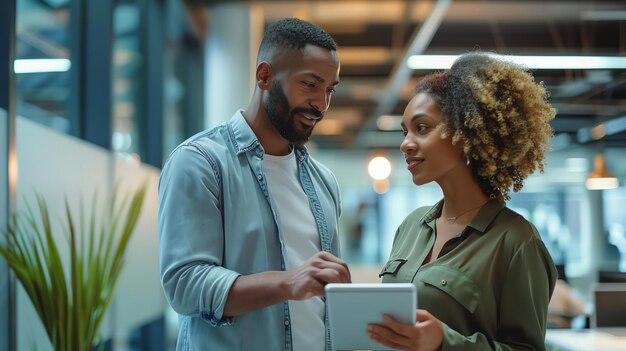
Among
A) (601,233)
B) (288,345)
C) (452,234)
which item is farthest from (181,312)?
(601,233)

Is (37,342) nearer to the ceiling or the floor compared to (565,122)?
nearer to the floor

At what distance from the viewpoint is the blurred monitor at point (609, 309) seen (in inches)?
187

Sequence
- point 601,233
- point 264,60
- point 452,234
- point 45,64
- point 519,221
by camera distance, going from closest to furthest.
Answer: point 519,221 < point 452,234 < point 264,60 < point 45,64 < point 601,233

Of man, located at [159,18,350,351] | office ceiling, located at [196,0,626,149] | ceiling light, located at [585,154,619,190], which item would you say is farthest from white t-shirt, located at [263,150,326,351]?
ceiling light, located at [585,154,619,190]

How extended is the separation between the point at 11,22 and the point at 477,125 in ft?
5.99

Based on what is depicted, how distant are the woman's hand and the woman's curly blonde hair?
433mm

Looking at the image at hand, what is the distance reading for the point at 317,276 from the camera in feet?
5.15

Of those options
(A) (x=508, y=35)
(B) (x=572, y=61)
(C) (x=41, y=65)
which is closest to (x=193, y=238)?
(C) (x=41, y=65)

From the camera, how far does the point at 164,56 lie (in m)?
6.70

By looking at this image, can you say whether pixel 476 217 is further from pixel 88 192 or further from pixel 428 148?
pixel 88 192

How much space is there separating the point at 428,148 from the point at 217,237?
1.82 ft

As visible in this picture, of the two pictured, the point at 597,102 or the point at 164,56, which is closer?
the point at 164,56

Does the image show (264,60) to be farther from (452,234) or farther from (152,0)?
(152,0)

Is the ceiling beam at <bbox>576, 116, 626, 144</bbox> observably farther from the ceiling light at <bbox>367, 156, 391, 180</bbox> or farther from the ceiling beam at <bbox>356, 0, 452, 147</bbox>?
the ceiling light at <bbox>367, 156, 391, 180</bbox>
